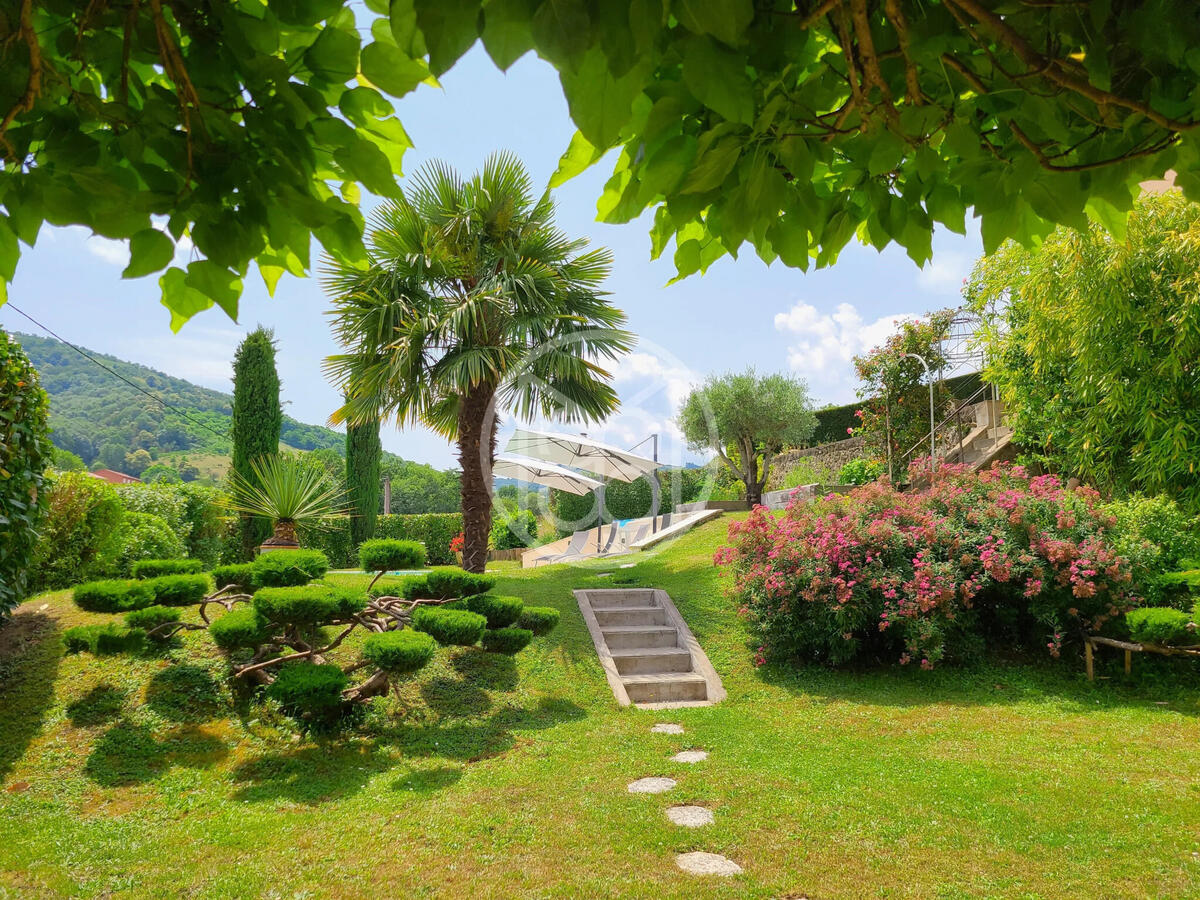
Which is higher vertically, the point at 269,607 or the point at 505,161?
the point at 505,161

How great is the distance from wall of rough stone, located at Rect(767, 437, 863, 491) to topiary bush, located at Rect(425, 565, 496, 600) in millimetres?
12062

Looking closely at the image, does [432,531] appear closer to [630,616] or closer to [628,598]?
[628,598]

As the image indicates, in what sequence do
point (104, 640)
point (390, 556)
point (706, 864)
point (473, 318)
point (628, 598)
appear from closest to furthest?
point (706, 864)
point (104, 640)
point (390, 556)
point (473, 318)
point (628, 598)

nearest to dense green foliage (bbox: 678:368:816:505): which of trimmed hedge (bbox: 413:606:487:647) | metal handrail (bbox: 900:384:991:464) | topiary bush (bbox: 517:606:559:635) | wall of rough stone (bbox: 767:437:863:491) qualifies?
wall of rough stone (bbox: 767:437:863:491)

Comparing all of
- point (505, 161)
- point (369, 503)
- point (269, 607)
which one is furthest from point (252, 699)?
point (369, 503)

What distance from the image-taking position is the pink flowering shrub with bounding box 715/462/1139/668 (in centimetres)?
665

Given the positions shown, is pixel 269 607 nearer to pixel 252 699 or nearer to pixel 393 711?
pixel 252 699

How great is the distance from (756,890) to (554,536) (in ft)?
67.3

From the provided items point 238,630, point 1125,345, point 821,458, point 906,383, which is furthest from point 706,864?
point 821,458

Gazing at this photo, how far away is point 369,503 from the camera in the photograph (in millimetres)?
14789

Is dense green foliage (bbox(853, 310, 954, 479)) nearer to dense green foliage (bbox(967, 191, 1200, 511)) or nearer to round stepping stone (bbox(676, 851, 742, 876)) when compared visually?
dense green foliage (bbox(967, 191, 1200, 511))

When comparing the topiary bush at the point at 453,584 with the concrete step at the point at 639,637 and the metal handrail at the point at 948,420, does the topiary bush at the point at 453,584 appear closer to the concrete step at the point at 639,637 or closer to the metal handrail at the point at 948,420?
the concrete step at the point at 639,637

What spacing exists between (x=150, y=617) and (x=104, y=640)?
0.43 meters

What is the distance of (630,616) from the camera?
8.46m
